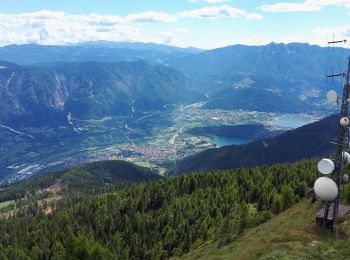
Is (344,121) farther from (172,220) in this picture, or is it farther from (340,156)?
(172,220)

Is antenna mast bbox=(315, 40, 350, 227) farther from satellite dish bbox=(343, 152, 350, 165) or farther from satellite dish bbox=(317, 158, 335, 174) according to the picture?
satellite dish bbox=(317, 158, 335, 174)

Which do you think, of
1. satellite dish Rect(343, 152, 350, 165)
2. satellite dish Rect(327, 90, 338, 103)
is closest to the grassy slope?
satellite dish Rect(343, 152, 350, 165)

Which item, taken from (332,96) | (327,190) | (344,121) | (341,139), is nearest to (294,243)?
(327,190)

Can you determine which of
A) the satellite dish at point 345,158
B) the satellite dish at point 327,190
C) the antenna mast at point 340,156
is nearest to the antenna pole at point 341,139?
the antenna mast at point 340,156

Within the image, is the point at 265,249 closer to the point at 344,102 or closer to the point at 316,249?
the point at 316,249

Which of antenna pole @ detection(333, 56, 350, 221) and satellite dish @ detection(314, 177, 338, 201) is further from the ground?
antenna pole @ detection(333, 56, 350, 221)

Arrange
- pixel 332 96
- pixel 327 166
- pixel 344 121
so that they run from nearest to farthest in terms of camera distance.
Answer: pixel 344 121, pixel 327 166, pixel 332 96

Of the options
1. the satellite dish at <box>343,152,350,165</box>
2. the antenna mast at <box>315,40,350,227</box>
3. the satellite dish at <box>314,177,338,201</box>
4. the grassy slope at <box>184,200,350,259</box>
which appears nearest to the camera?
the grassy slope at <box>184,200,350,259</box>

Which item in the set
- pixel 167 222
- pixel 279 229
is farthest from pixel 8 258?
pixel 279 229

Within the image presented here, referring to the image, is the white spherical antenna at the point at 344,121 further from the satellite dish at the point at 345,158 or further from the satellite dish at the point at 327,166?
the satellite dish at the point at 345,158
